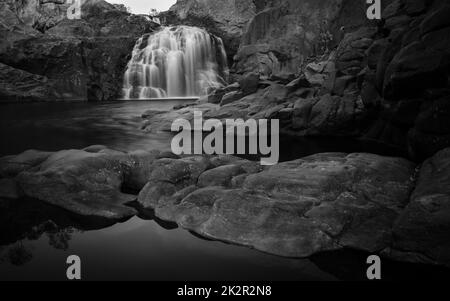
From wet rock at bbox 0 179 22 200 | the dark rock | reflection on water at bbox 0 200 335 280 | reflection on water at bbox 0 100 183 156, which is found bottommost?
reflection on water at bbox 0 200 335 280

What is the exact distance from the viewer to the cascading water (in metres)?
50.2

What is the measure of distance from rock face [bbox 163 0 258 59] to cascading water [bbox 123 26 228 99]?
1509 centimetres

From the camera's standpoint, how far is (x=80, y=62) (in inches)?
2106

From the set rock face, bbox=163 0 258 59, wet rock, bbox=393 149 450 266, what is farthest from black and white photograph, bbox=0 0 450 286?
rock face, bbox=163 0 258 59

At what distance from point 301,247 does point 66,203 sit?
6.29 metres

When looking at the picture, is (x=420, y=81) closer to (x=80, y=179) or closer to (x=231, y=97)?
(x=80, y=179)

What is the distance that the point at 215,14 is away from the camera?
74688 millimetres

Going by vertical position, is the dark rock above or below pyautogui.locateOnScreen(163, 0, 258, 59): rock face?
below

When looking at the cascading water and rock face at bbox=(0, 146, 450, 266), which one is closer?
rock face at bbox=(0, 146, 450, 266)

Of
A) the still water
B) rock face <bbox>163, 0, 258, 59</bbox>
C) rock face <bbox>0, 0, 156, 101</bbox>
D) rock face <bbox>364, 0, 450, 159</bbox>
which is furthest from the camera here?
rock face <bbox>163, 0, 258, 59</bbox>

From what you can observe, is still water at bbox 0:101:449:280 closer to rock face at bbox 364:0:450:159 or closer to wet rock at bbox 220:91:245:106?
rock face at bbox 364:0:450:159

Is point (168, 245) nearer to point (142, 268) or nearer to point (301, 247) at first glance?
point (142, 268)

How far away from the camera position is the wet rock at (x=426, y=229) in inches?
244

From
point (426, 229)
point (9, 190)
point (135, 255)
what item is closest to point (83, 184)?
point (9, 190)
